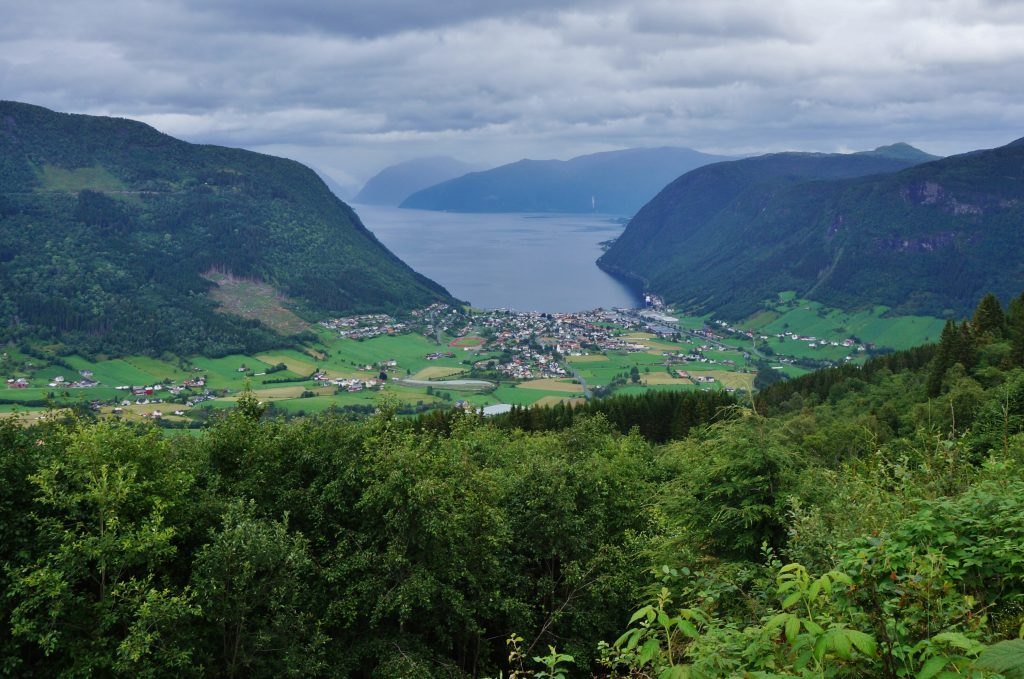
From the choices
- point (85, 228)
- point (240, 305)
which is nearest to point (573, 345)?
point (240, 305)

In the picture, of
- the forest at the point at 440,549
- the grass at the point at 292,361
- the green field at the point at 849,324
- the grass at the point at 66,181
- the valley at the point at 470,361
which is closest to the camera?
the forest at the point at 440,549

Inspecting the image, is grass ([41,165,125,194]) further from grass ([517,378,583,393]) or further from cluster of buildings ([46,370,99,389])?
grass ([517,378,583,393])

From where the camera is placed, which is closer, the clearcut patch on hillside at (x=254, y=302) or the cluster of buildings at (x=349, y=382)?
the cluster of buildings at (x=349, y=382)

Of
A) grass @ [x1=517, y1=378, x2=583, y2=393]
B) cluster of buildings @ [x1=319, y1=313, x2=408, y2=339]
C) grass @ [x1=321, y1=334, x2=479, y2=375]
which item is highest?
cluster of buildings @ [x1=319, y1=313, x2=408, y2=339]

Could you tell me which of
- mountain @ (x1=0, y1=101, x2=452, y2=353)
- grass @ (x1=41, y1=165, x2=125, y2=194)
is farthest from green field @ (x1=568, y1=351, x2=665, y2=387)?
grass @ (x1=41, y1=165, x2=125, y2=194)

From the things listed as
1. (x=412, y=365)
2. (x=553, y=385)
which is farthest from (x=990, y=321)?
(x=412, y=365)

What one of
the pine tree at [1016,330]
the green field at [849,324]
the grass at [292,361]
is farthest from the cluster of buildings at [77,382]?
the green field at [849,324]

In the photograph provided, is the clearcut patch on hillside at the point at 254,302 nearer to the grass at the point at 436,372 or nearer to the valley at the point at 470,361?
the valley at the point at 470,361
